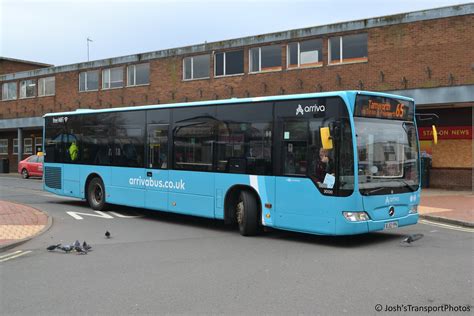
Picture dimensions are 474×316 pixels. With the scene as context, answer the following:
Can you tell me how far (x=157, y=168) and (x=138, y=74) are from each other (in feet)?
67.3

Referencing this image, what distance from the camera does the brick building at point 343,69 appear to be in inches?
768

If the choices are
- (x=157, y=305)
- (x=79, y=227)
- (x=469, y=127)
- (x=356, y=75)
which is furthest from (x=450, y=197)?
(x=157, y=305)

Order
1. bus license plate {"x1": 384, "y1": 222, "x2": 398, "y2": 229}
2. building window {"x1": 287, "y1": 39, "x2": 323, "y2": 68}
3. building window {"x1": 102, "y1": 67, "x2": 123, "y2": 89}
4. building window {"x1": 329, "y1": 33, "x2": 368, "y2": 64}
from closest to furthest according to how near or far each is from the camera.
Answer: bus license plate {"x1": 384, "y1": 222, "x2": 398, "y2": 229}, building window {"x1": 329, "y1": 33, "x2": 368, "y2": 64}, building window {"x1": 287, "y1": 39, "x2": 323, "y2": 68}, building window {"x1": 102, "y1": 67, "x2": 123, "y2": 89}

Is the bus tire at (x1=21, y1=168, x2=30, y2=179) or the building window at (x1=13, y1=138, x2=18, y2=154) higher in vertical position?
the building window at (x1=13, y1=138, x2=18, y2=154)

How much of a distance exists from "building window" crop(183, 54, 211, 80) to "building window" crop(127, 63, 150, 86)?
3214 millimetres

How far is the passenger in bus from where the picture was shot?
347 inches

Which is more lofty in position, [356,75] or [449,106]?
[356,75]

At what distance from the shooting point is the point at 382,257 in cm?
810

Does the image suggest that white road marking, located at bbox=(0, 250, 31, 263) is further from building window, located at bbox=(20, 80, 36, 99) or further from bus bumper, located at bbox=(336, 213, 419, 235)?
building window, located at bbox=(20, 80, 36, 99)

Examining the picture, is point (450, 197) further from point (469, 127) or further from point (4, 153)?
point (4, 153)

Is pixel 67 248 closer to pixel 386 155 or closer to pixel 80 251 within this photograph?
pixel 80 251

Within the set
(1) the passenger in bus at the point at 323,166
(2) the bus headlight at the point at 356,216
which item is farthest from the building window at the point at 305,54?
(2) the bus headlight at the point at 356,216

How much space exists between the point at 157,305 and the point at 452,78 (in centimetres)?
1707

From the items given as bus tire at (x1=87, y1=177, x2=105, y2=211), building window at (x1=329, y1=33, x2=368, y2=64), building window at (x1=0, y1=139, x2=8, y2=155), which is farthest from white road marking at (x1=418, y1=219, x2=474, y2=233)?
building window at (x1=0, y1=139, x2=8, y2=155)
